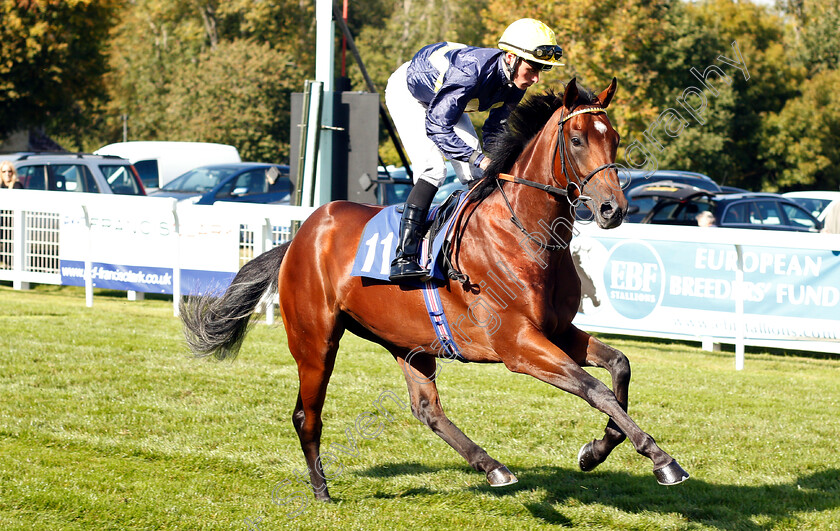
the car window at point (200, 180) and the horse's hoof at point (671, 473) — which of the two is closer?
the horse's hoof at point (671, 473)

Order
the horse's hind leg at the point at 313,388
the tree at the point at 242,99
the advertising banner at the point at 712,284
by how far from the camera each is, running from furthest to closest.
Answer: the tree at the point at 242,99 → the advertising banner at the point at 712,284 → the horse's hind leg at the point at 313,388

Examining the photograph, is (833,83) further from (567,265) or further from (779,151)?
(567,265)

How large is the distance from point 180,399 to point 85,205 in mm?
5821

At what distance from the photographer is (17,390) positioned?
680cm

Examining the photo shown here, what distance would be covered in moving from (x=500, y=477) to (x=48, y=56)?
2819 cm

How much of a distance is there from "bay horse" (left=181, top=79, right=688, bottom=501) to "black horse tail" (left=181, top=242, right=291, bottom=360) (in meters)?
0.28

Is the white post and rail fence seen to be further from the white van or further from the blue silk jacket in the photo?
the white van

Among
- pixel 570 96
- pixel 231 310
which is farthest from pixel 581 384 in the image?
pixel 231 310

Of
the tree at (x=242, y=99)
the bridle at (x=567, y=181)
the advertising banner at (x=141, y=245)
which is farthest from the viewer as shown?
the tree at (x=242, y=99)

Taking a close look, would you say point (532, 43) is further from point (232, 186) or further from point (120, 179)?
point (232, 186)


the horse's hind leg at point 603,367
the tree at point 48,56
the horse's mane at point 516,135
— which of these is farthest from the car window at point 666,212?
the tree at point 48,56

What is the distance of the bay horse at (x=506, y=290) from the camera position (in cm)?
401

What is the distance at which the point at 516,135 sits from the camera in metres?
4.54

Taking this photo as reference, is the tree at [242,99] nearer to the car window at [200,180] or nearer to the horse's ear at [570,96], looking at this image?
the car window at [200,180]
